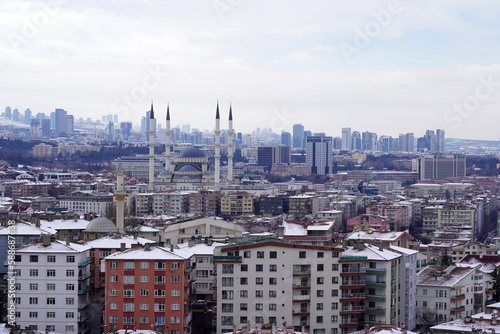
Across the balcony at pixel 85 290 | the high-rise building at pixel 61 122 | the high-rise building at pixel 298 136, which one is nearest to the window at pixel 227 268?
the balcony at pixel 85 290

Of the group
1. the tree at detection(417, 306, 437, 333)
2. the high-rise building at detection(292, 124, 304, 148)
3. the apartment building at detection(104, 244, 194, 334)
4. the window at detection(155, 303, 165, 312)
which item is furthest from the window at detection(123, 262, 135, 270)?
the high-rise building at detection(292, 124, 304, 148)

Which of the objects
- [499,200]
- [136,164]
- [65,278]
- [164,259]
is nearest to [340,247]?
[164,259]

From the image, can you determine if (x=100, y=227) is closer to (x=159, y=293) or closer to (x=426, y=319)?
(x=159, y=293)

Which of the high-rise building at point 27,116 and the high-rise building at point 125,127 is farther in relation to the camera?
the high-rise building at point 27,116

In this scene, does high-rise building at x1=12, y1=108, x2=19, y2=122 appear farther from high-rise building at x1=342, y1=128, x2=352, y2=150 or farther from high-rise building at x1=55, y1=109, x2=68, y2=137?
high-rise building at x1=342, y1=128, x2=352, y2=150

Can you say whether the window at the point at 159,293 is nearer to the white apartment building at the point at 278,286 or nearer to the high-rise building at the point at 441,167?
the white apartment building at the point at 278,286

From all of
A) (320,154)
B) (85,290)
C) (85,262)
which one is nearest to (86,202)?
(85,262)
